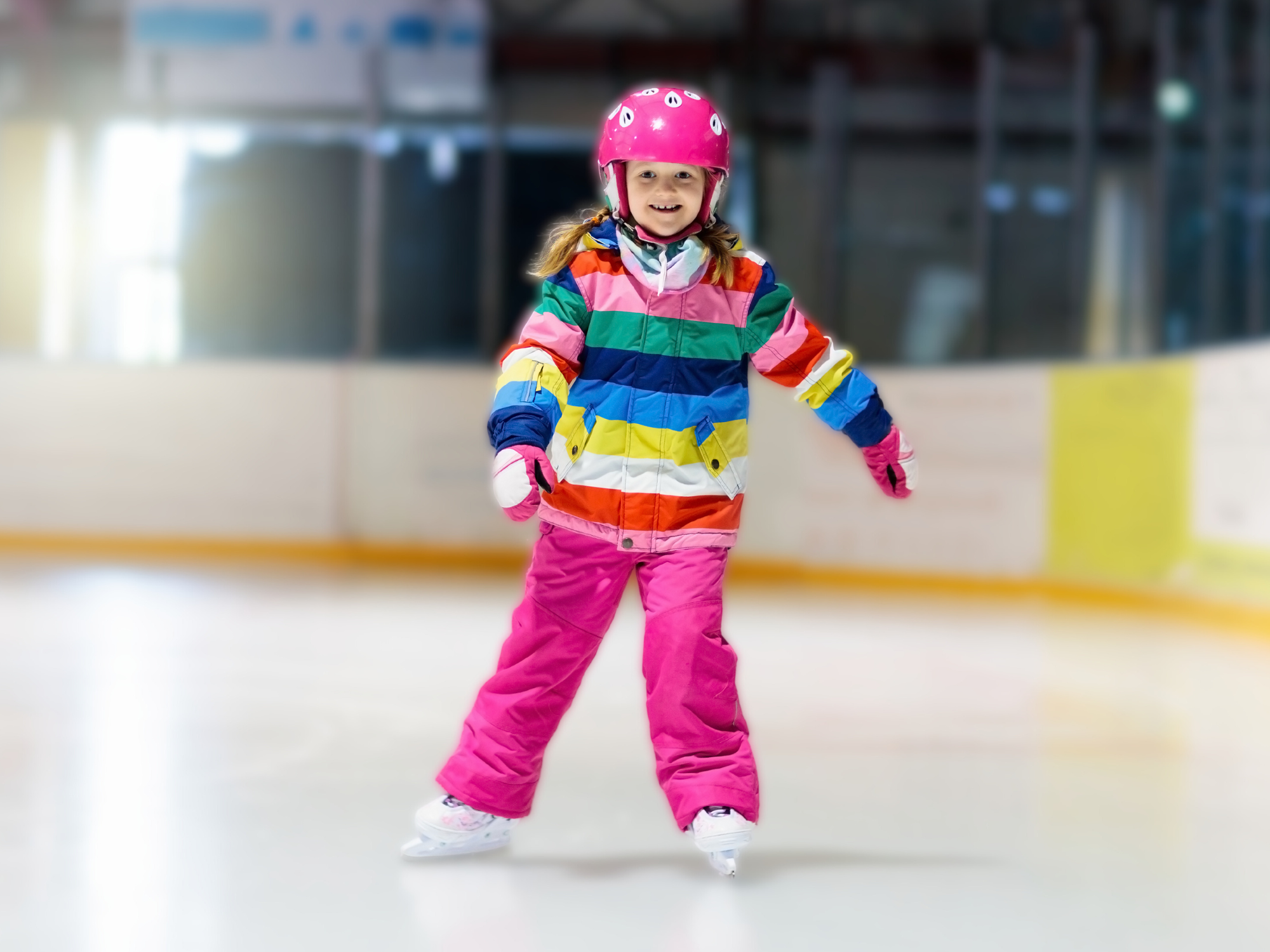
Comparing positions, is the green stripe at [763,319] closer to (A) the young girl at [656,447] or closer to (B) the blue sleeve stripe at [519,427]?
(A) the young girl at [656,447]

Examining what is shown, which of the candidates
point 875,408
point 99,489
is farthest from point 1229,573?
point 99,489

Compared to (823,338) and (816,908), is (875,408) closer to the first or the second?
(823,338)

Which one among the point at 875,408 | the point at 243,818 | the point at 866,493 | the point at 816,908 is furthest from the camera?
the point at 866,493

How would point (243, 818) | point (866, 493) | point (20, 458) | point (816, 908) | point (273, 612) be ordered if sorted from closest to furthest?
1. point (816, 908)
2. point (243, 818)
3. point (273, 612)
4. point (866, 493)
5. point (20, 458)

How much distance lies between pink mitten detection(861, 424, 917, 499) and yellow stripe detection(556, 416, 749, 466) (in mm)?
175

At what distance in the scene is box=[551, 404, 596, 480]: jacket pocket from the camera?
5.42 feet

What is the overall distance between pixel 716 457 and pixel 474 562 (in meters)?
4.90

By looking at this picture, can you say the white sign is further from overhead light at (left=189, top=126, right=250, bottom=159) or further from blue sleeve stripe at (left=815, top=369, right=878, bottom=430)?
blue sleeve stripe at (left=815, top=369, right=878, bottom=430)

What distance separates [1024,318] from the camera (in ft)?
23.8

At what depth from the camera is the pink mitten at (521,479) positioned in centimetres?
147

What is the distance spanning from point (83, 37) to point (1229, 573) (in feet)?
21.1

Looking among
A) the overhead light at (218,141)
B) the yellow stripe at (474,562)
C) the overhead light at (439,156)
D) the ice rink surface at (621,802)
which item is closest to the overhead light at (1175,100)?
the yellow stripe at (474,562)

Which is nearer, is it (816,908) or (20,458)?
(816,908)

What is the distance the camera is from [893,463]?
1699mm
